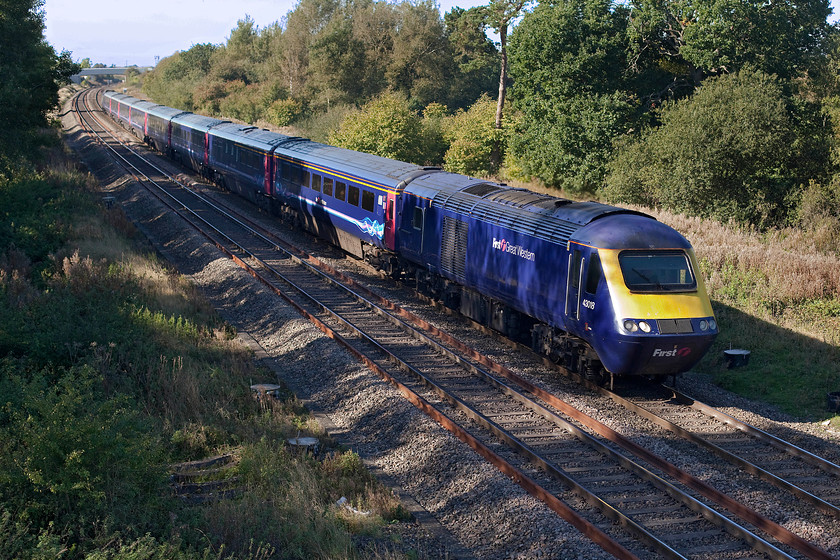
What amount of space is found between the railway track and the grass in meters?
2.02

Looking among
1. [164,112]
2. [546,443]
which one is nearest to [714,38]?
[546,443]

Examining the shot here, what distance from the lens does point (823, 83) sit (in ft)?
114

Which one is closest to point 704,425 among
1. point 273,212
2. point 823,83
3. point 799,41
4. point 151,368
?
point 151,368

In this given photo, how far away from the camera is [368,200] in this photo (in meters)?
20.4

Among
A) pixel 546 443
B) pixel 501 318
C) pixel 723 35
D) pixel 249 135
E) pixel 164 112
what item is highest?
pixel 723 35

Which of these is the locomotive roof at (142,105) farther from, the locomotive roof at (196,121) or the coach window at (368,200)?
the coach window at (368,200)

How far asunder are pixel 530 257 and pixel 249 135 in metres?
21.2

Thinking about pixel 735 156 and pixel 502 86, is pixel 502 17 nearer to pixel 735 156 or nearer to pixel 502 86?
pixel 502 86

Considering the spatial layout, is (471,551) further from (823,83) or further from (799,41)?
(823,83)

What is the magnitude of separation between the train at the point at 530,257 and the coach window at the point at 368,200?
2.5 inches

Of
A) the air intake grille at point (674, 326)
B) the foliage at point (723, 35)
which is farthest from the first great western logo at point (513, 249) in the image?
the foliage at point (723, 35)

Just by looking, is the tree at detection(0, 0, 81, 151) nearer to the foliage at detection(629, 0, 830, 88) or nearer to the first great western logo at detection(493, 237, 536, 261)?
the first great western logo at detection(493, 237, 536, 261)

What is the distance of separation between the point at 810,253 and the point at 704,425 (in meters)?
10.2

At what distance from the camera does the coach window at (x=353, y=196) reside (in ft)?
69.3
